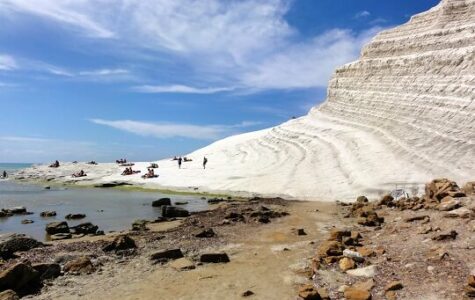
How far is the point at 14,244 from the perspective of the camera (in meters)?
13.3

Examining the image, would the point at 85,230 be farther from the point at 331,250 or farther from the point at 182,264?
the point at 331,250

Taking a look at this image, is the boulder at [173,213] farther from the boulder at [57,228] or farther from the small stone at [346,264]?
the small stone at [346,264]

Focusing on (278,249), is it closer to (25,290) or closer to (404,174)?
(25,290)

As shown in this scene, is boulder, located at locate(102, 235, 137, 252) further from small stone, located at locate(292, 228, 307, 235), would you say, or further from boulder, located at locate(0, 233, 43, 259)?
small stone, located at locate(292, 228, 307, 235)

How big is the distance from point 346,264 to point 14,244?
897 centimetres

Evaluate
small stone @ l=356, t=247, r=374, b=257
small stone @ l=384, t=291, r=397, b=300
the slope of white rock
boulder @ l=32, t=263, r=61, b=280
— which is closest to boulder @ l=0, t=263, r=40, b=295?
boulder @ l=32, t=263, r=61, b=280

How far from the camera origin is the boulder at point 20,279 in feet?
31.5

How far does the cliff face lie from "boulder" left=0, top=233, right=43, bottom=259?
57.4 ft

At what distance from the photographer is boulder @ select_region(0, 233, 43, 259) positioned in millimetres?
12599

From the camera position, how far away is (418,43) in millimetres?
37062

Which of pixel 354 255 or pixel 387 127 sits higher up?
pixel 387 127

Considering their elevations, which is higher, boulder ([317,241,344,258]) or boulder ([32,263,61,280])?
boulder ([317,241,344,258])

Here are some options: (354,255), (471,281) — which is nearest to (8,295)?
(354,255)

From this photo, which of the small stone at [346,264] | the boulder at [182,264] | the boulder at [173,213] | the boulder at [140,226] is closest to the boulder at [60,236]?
the boulder at [140,226]
